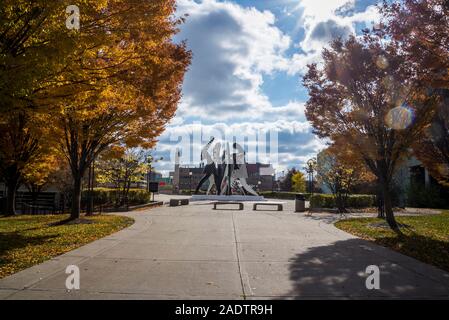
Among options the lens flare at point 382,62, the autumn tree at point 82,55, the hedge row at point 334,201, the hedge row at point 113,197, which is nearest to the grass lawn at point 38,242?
the autumn tree at point 82,55

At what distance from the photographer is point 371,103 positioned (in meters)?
14.7

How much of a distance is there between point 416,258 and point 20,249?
8952 mm

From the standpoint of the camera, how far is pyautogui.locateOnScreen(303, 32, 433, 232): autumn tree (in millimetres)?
13891

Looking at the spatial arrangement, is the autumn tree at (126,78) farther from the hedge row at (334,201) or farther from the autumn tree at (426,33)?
the hedge row at (334,201)

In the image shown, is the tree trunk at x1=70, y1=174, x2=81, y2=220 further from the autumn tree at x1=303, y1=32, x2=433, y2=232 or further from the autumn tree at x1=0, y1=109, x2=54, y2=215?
the autumn tree at x1=303, y1=32, x2=433, y2=232

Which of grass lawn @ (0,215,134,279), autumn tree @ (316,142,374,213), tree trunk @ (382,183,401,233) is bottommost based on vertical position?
grass lawn @ (0,215,134,279)

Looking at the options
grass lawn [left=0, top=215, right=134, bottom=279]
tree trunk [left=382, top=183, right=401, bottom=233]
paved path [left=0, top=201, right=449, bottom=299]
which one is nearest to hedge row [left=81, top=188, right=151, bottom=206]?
grass lawn [left=0, top=215, right=134, bottom=279]

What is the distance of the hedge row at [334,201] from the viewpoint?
28.5m

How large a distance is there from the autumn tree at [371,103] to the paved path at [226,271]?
18.6 feet

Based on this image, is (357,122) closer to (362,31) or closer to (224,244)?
(362,31)

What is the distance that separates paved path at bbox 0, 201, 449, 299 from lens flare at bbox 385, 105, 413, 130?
232 inches

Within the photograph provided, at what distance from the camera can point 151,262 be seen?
7566 mm

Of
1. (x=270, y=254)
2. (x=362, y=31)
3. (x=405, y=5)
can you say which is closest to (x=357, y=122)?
(x=362, y=31)
